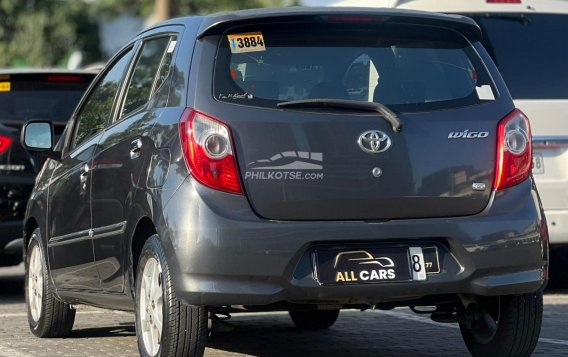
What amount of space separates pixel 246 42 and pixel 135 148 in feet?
2.49

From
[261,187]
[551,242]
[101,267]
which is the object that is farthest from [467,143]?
[551,242]

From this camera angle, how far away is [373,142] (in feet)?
19.5

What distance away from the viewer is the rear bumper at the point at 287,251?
5777 millimetres

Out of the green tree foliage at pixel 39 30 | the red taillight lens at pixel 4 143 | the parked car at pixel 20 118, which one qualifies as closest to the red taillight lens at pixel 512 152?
the parked car at pixel 20 118

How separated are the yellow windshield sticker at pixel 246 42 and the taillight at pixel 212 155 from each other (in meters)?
0.39

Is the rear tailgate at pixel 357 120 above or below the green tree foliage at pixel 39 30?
above

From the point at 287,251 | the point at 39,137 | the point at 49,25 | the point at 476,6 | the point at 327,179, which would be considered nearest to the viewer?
the point at 287,251

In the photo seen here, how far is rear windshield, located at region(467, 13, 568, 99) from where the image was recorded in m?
10.1

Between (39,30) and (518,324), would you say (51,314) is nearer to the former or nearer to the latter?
(518,324)

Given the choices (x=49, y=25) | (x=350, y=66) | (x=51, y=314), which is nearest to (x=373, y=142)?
(x=350, y=66)

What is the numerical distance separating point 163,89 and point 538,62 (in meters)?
4.53

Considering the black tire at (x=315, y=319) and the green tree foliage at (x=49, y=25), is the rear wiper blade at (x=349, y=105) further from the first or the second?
the green tree foliage at (x=49, y=25)

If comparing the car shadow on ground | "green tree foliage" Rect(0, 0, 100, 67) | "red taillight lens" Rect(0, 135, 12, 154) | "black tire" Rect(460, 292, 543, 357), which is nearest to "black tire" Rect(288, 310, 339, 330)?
the car shadow on ground

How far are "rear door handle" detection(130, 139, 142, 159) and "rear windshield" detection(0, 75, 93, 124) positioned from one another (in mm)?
4198
